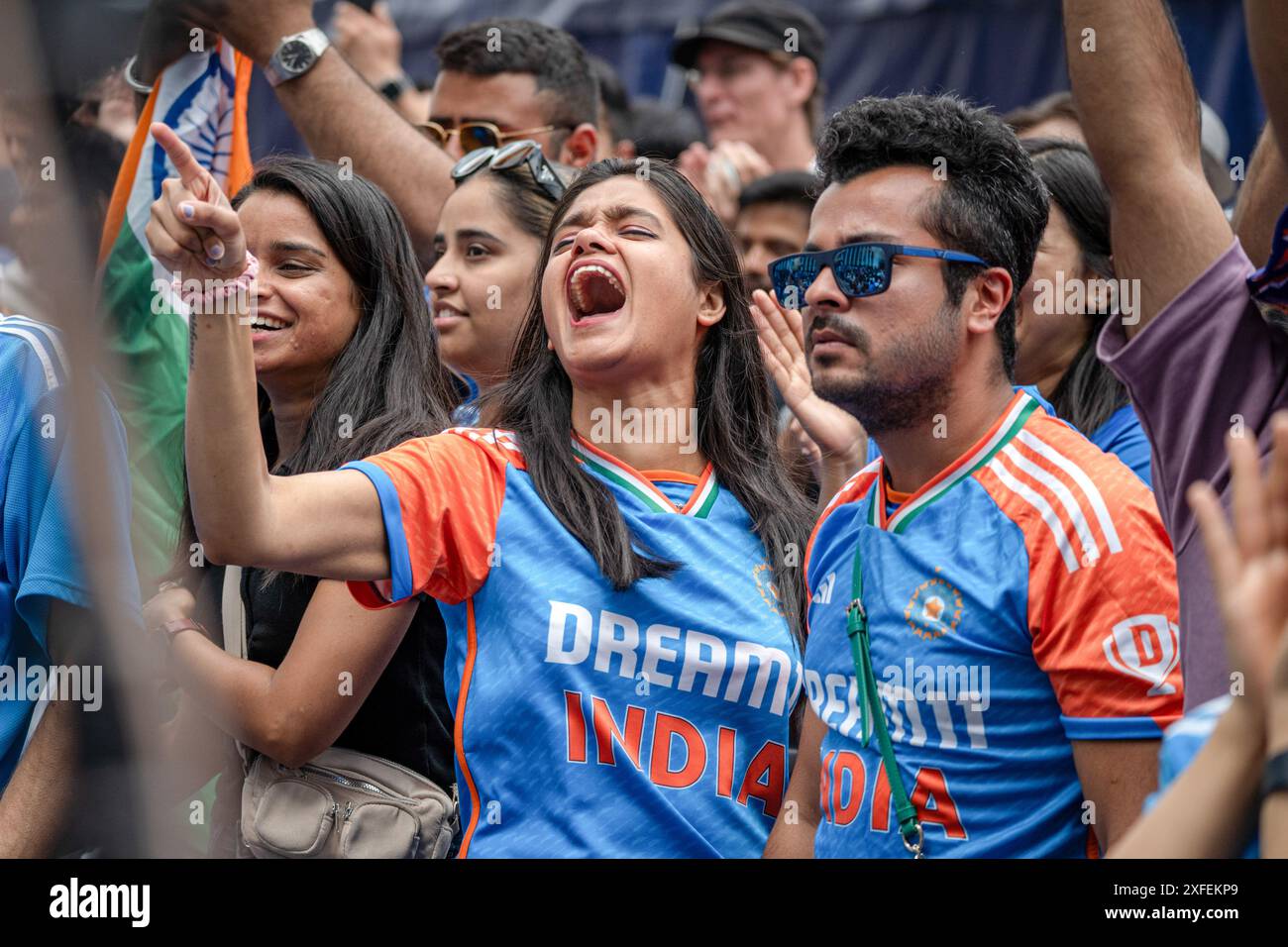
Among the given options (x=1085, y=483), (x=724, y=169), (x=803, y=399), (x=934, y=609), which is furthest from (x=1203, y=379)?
(x=724, y=169)

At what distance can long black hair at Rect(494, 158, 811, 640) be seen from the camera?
2.78 metres

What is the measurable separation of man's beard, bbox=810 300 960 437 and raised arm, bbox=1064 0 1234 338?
0.46 meters

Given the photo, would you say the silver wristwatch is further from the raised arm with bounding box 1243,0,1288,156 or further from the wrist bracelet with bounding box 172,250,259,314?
the raised arm with bounding box 1243,0,1288,156

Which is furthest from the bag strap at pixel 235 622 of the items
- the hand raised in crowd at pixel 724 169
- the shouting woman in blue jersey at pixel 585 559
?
the hand raised in crowd at pixel 724 169

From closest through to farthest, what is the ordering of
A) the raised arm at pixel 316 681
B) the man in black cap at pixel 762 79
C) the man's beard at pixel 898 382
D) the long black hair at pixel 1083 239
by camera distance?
the man's beard at pixel 898 382 < the raised arm at pixel 316 681 < the long black hair at pixel 1083 239 < the man in black cap at pixel 762 79

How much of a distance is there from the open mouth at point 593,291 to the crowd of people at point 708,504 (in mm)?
13

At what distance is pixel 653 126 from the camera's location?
20.5ft

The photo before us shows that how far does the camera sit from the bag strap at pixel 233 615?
3.15 metres

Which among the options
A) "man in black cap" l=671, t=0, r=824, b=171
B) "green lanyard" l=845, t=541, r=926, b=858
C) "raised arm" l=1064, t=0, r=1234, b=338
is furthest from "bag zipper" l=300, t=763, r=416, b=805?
"man in black cap" l=671, t=0, r=824, b=171

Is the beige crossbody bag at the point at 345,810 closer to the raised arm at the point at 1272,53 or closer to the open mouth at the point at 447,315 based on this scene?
the open mouth at the point at 447,315

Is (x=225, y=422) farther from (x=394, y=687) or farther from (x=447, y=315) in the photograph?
(x=447, y=315)

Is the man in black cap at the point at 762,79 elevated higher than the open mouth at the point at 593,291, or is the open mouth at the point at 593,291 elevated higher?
the man in black cap at the point at 762,79

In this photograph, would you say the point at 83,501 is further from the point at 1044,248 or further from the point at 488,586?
the point at 1044,248
